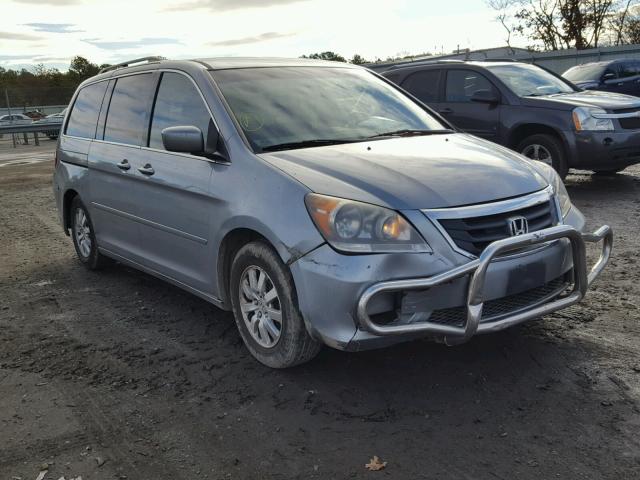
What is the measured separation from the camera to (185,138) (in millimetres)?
4156

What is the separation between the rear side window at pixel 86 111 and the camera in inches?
236

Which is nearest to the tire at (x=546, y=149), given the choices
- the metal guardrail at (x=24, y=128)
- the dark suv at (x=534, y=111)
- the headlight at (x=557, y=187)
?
the dark suv at (x=534, y=111)

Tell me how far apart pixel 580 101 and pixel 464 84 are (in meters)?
1.60

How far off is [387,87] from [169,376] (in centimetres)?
271

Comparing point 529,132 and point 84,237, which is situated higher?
point 529,132

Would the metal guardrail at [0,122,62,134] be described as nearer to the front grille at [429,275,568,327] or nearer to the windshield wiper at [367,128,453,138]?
the windshield wiper at [367,128,453,138]

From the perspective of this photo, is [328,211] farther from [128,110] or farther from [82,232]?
[82,232]

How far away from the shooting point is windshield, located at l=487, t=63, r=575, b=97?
31.5 ft

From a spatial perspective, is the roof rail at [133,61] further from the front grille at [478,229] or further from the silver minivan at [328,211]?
the front grille at [478,229]

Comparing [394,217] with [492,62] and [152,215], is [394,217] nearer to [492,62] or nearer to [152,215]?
[152,215]

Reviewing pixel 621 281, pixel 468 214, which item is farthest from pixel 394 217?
pixel 621 281

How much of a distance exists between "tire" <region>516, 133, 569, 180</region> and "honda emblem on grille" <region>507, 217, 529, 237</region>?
225 inches

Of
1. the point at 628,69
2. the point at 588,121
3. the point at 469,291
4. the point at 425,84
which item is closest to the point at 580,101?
the point at 588,121

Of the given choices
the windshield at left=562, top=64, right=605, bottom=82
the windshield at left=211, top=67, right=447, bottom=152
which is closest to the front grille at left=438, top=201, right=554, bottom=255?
the windshield at left=211, top=67, right=447, bottom=152
